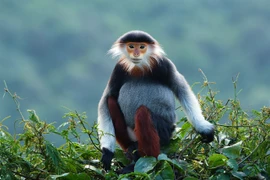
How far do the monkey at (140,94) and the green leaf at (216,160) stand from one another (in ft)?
2.05

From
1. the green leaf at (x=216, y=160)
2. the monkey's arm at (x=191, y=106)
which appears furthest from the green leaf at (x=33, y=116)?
the monkey's arm at (x=191, y=106)

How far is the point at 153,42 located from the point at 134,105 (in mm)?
560

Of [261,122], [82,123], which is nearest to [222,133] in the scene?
[261,122]

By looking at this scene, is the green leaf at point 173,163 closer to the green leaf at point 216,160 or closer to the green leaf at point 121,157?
the green leaf at point 216,160

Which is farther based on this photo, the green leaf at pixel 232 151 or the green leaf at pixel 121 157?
the green leaf at pixel 121 157

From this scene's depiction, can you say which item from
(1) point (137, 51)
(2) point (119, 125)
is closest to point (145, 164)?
(2) point (119, 125)

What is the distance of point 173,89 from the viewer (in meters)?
4.94

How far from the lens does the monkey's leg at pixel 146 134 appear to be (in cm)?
439

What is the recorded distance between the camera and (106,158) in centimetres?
434

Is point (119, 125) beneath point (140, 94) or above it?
beneath

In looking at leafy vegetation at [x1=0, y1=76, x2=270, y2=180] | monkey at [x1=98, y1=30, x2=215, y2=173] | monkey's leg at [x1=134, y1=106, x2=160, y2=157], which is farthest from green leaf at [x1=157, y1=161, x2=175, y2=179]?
monkey at [x1=98, y1=30, x2=215, y2=173]

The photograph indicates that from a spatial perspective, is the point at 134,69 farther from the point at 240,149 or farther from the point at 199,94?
the point at 240,149

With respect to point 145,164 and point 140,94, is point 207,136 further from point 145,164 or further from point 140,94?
point 140,94

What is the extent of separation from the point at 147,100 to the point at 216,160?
3.28 feet
